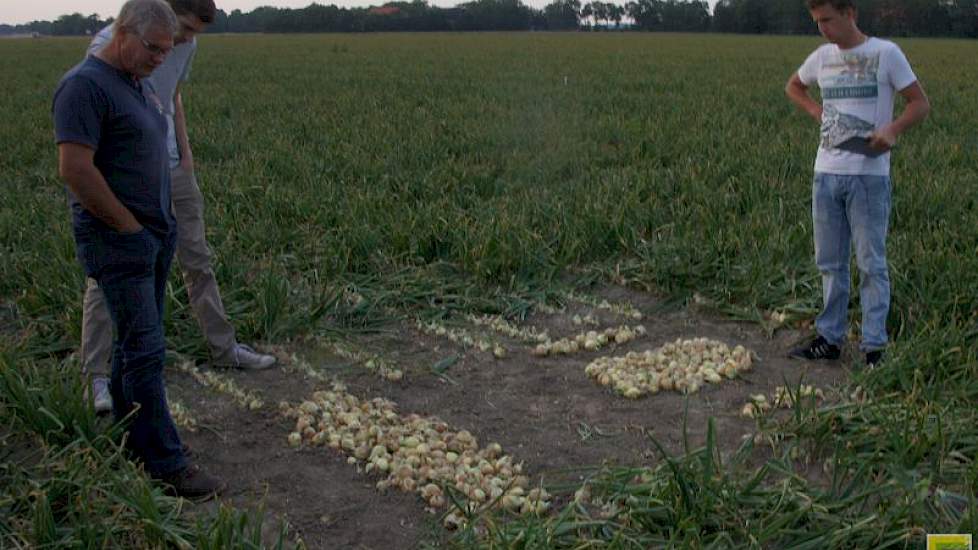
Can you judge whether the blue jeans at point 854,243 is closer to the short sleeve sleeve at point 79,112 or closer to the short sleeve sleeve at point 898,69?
the short sleeve sleeve at point 898,69

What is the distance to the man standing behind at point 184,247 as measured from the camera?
3.46 meters

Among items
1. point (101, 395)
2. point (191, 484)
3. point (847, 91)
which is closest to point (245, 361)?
point (101, 395)

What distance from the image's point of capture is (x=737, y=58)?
2530cm

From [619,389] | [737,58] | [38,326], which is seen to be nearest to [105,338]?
[38,326]

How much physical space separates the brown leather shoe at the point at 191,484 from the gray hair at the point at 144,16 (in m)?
1.38

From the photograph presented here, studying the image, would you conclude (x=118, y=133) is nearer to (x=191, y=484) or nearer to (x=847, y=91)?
(x=191, y=484)

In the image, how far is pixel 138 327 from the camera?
115 inches

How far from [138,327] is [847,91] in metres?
2.75

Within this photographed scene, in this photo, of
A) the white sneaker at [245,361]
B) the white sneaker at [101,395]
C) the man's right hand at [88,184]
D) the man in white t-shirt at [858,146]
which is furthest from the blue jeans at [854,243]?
the white sneaker at [101,395]

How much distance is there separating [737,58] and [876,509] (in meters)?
24.1

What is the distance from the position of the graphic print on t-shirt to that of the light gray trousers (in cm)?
255

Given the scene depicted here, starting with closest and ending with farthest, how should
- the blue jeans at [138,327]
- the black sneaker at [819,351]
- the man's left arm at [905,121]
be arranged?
the blue jeans at [138,327] < the man's left arm at [905,121] < the black sneaker at [819,351]

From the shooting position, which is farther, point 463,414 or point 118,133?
point 463,414

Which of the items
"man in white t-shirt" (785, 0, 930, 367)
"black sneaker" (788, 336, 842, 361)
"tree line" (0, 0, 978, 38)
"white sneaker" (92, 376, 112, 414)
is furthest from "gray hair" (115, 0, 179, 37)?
"tree line" (0, 0, 978, 38)
